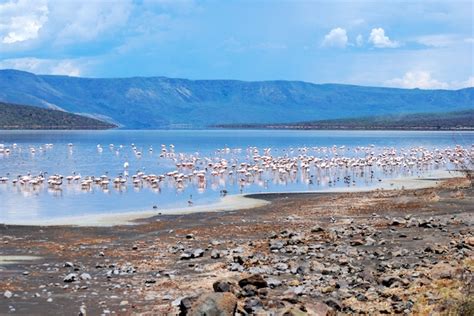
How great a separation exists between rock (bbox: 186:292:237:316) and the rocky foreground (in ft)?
0.05

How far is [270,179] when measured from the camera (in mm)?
47406

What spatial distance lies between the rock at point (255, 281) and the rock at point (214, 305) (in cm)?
198

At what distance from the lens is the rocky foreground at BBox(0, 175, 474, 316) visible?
36.5ft

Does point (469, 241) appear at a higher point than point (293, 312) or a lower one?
lower

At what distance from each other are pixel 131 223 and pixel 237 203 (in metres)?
7.73

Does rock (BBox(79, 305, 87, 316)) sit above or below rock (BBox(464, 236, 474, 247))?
below

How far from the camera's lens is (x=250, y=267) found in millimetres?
14445

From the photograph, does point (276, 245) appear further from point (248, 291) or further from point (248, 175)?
point (248, 175)

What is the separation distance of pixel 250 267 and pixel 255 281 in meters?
2.27

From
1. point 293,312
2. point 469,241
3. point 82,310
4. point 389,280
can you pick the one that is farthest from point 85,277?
point 469,241

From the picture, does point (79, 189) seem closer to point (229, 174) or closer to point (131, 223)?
point (229, 174)

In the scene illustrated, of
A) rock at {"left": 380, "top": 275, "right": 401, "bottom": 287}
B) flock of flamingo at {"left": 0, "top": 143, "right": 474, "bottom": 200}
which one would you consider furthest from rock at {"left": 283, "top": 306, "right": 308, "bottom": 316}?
flock of flamingo at {"left": 0, "top": 143, "right": 474, "bottom": 200}

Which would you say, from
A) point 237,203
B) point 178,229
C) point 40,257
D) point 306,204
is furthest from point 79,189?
point 40,257

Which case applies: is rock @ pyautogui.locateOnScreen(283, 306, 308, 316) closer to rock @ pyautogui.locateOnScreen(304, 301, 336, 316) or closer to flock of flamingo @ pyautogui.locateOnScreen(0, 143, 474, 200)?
rock @ pyautogui.locateOnScreen(304, 301, 336, 316)
